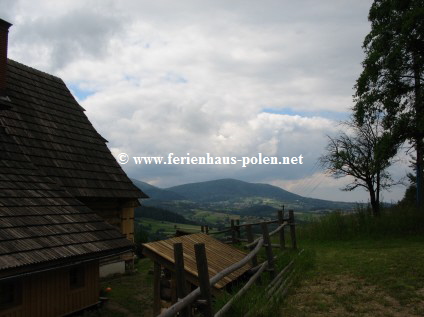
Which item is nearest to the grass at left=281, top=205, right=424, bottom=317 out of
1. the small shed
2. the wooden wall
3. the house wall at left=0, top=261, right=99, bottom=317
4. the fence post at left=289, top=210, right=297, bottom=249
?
the fence post at left=289, top=210, right=297, bottom=249

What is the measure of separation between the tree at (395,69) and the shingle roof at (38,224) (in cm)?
1110

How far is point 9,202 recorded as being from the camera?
26.0 ft

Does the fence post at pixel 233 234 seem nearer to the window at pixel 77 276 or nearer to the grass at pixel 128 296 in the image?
the grass at pixel 128 296

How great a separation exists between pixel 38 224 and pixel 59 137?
18.2ft

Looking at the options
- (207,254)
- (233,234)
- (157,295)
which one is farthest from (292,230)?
(157,295)

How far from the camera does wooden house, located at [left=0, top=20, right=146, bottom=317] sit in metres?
7.38

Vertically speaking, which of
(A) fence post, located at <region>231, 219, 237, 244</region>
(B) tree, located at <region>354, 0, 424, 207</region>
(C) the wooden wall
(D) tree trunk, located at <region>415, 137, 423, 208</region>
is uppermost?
(B) tree, located at <region>354, 0, 424, 207</region>

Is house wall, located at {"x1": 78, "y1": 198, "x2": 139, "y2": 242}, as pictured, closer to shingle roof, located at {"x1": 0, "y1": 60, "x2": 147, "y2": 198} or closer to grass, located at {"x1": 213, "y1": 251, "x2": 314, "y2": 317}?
shingle roof, located at {"x1": 0, "y1": 60, "x2": 147, "y2": 198}

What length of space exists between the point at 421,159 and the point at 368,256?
826 centimetres

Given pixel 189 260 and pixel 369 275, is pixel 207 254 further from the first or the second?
pixel 369 275

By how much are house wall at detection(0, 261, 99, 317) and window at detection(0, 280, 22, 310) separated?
0.24ft

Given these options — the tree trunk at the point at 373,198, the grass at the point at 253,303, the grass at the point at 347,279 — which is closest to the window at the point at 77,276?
the grass at the point at 347,279

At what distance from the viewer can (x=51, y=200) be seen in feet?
29.9

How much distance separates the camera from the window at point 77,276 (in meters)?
9.35
